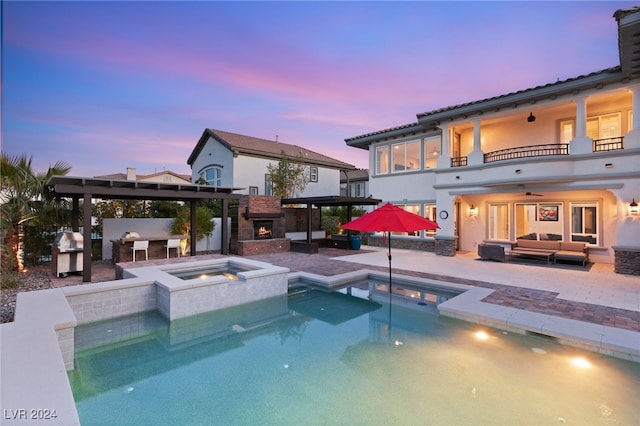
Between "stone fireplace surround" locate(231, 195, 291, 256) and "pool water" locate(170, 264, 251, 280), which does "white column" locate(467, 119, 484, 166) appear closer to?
"stone fireplace surround" locate(231, 195, 291, 256)

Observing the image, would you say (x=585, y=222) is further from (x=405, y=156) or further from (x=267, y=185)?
(x=267, y=185)

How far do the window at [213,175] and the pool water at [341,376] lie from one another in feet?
57.6

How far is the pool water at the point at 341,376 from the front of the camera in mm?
3729

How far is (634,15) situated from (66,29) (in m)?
14.8

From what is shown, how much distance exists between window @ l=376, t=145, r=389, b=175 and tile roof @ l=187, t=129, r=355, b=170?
768 centimetres

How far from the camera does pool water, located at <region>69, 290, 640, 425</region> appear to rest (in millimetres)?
3729

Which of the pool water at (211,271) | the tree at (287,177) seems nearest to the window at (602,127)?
the pool water at (211,271)

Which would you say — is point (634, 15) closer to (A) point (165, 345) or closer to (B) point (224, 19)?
(B) point (224, 19)

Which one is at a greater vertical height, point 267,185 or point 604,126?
point 604,126

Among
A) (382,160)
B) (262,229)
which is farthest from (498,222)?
(262,229)

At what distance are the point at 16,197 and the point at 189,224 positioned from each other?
252 inches

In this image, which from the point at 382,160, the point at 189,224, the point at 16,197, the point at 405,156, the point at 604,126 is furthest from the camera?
the point at 382,160

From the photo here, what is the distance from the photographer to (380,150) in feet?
63.6

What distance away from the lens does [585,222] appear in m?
13.2
